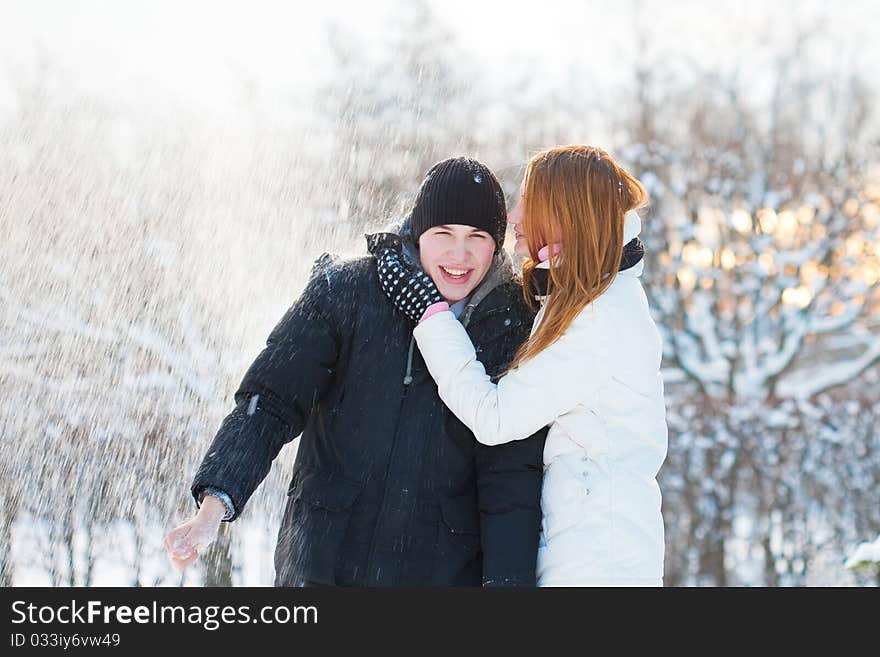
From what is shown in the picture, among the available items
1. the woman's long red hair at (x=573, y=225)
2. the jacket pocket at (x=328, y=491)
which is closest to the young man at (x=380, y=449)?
the jacket pocket at (x=328, y=491)

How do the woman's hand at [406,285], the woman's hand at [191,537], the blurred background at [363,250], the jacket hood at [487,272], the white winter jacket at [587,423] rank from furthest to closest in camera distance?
1. the blurred background at [363,250]
2. the jacket hood at [487,272]
3. the woman's hand at [406,285]
4. the white winter jacket at [587,423]
5. the woman's hand at [191,537]

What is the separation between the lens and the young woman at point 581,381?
2807 mm

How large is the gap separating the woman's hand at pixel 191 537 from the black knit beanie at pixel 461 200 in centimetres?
92

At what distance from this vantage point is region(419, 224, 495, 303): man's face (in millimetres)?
3045

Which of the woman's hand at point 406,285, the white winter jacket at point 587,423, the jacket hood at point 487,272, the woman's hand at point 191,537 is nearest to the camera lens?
the woman's hand at point 191,537

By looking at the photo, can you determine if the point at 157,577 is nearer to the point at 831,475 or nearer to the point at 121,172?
the point at 121,172

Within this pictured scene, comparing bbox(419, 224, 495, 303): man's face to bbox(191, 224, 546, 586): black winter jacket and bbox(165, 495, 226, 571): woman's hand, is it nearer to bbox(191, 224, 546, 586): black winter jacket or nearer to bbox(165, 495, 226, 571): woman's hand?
bbox(191, 224, 546, 586): black winter jacket

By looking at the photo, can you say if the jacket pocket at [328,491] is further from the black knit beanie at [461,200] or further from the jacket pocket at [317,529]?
the black knit beanie at [461,200]

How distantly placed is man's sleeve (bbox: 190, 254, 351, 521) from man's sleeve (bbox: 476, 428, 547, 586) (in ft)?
1.53

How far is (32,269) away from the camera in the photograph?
7.59 meters

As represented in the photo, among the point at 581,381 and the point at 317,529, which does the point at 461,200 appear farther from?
the point at 317,529

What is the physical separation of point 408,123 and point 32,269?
3826mm

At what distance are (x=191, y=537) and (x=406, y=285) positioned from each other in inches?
32.1

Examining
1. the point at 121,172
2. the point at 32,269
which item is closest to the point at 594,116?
the point at 121,172
